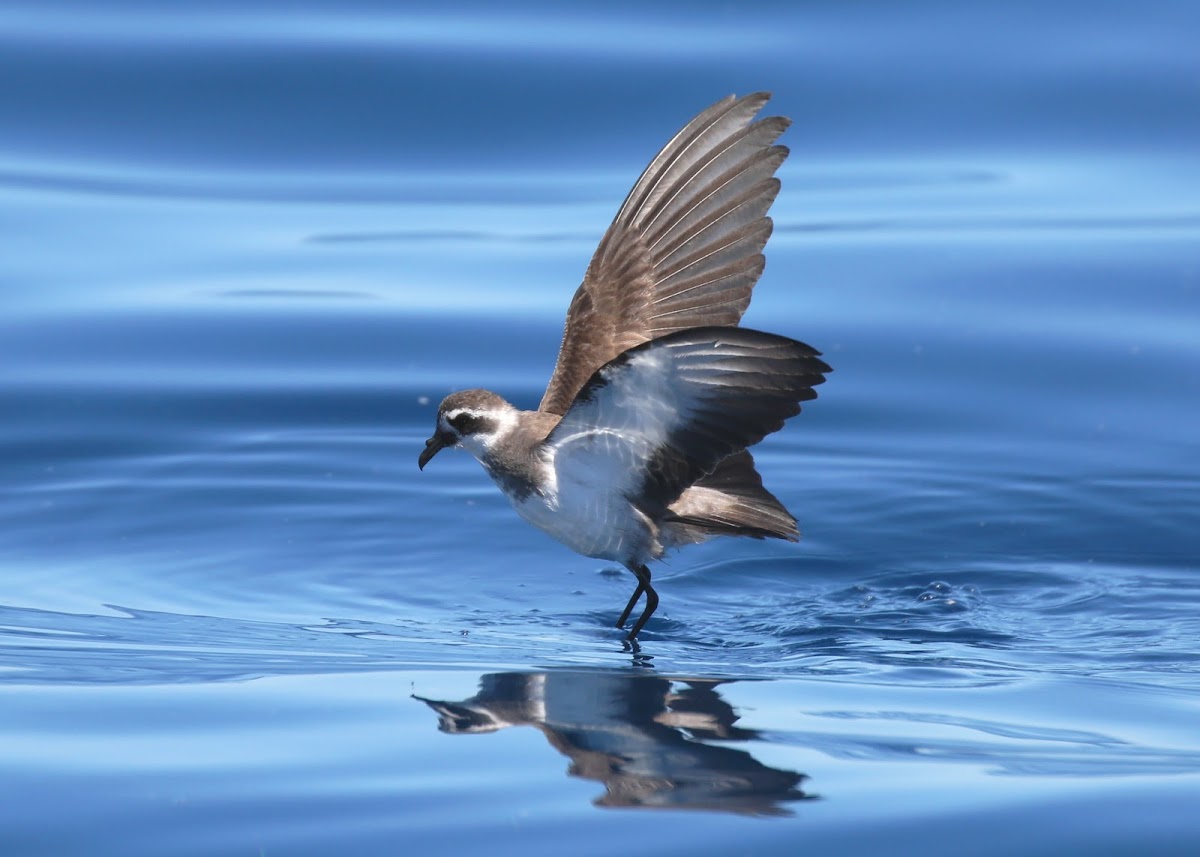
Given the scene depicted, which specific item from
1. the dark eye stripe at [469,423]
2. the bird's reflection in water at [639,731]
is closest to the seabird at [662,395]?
the dark eye stripe at [469,423]

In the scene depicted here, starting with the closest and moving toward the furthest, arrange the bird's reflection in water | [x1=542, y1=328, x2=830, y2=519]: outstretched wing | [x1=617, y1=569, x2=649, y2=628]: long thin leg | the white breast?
the bird's reflection in water, [x1=542, y1=328, x2=830, y2=519]: outstretched wing, the white breast, [x1=617, y1=569, x2=649, y2=628]: long thin leg

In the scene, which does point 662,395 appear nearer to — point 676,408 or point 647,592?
point 676,408

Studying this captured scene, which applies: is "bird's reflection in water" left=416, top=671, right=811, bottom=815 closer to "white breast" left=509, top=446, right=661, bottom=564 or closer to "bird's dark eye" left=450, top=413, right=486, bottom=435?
"white breast" left=509, top=446, right=661, bottom=564

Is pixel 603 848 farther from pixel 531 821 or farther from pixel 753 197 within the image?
pixel 753 197

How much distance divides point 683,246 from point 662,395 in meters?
1.32

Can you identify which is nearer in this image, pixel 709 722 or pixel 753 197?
pixel 709 722

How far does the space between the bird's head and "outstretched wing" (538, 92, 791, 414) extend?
256 millimetres

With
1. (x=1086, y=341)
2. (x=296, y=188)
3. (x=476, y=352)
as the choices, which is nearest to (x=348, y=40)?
(x=296, y=188)

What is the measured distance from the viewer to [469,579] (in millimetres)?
6711

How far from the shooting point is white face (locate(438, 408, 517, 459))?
20.5 ft

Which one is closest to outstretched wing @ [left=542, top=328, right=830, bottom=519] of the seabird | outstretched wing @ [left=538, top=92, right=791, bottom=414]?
the seabird

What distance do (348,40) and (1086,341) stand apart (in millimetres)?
4969

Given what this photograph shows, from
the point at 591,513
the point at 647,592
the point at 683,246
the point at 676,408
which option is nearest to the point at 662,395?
the point at 676,408

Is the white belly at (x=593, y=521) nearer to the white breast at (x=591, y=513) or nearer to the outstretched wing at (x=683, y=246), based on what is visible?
the white breast at (x=591, y=513)
